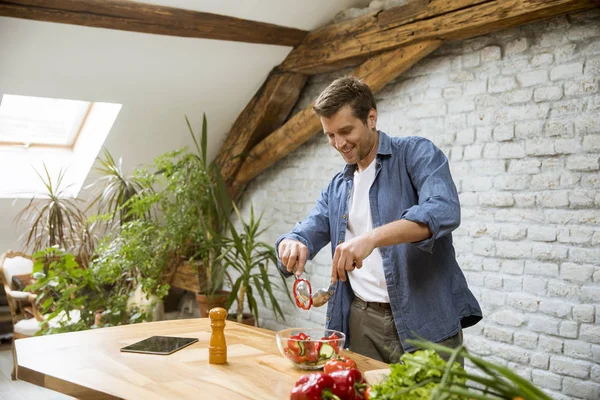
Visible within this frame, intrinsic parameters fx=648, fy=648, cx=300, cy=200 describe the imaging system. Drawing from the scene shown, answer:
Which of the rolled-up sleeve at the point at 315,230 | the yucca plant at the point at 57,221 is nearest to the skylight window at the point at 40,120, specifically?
the yucca plant at the point at 57,221

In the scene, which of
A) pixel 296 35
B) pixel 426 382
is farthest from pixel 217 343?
pixel 296 35

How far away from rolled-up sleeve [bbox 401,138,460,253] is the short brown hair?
0.78ft

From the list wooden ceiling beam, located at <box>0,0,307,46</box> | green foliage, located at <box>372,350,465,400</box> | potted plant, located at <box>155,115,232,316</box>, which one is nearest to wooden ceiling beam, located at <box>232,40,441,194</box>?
potted plant, located at <box>155,115,232,316</box>

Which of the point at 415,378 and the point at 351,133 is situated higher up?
the point at 351,133

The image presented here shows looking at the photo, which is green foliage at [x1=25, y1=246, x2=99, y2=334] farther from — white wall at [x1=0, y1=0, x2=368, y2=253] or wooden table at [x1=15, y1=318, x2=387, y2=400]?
wooden table at [x1=15, y1=318, x2=387, y2=400]

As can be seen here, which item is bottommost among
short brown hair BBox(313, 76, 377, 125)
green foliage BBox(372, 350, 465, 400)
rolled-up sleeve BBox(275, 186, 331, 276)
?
green foliage BBox(372, 350, 465, 400)

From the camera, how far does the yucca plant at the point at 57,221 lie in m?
5.27

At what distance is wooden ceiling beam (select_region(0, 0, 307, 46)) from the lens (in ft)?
12.9

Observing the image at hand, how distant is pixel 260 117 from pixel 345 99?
10.3 ft

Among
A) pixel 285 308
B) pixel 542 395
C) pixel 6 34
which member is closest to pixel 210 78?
A: pixel 6 34

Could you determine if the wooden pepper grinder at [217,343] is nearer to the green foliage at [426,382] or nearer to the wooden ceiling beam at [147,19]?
the green foliage at [426,382]

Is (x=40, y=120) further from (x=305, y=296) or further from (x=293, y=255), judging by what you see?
(x=305, y=296)

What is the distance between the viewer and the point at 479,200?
4008 millimetres

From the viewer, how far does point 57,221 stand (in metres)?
5.30
